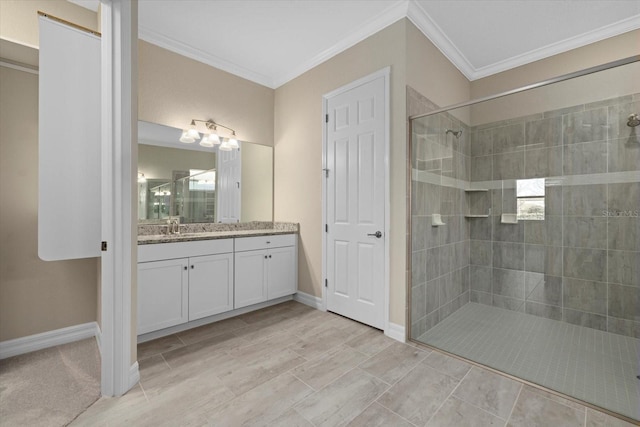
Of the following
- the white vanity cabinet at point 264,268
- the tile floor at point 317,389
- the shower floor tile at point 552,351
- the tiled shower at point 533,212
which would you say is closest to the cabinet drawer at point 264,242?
the white vanity cabinet at point 264,268

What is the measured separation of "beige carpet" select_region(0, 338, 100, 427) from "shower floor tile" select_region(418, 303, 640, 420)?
2.45 m

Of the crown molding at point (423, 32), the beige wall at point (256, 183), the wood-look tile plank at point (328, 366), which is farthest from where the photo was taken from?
the beige wall at point (256, 183)

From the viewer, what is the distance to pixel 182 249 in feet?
8.23

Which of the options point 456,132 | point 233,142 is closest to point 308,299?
point 233,142

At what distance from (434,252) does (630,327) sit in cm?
162

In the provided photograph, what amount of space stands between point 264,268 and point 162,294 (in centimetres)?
104

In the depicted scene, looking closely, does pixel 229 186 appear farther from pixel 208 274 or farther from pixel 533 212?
pixel 533 212

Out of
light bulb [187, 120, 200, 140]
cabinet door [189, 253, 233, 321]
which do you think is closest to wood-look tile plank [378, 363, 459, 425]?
cabinet door [189, 253, 233, 321]

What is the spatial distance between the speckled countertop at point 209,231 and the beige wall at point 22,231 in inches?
28.1

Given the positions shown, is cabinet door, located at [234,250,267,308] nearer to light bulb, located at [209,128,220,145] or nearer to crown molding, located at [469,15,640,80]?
light bulb, located at [209,128,220,145]

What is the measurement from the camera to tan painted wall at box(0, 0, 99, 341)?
6.94ft

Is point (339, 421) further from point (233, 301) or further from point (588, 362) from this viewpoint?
point (588, 362)

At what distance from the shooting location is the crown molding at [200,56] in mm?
2748

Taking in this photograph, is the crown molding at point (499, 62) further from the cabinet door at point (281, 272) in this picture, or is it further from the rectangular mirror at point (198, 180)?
the cabinet door at point (281, 272)
